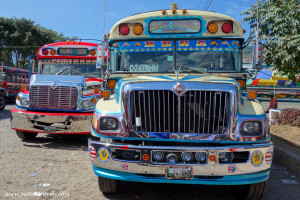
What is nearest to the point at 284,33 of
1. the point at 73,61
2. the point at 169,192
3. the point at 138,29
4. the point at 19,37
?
the point at 138,29

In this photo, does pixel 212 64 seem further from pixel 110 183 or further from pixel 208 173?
pixel 110 183

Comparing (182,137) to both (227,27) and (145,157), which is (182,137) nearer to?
(145,157)

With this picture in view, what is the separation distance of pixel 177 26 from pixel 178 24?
0.12 feet

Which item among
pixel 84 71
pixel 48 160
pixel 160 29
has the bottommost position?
pixel 48 160

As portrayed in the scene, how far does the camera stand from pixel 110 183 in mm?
3521

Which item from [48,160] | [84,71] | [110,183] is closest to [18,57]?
[84,71]

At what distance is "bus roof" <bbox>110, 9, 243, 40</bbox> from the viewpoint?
178 inches

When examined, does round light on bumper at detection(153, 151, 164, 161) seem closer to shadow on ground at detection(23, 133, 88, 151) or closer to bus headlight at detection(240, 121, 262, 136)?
bus headlight at detection(240, 121, 262, 136)

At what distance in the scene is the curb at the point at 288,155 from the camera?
16.4ft

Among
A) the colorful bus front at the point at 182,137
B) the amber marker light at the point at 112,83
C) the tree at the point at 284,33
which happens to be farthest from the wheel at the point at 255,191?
the tree at the point at 284,33

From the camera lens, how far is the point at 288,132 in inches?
305

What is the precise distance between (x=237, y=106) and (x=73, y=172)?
281 cm

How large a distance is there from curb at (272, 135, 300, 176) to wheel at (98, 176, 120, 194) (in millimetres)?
→ 3167

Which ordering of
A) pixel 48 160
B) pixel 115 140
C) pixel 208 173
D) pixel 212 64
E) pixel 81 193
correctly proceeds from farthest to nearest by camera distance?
1. pixel 48 160
2. pixel 212 64
3. pixel 81 193
4. pixel 115 140
5. pixel 208 173
